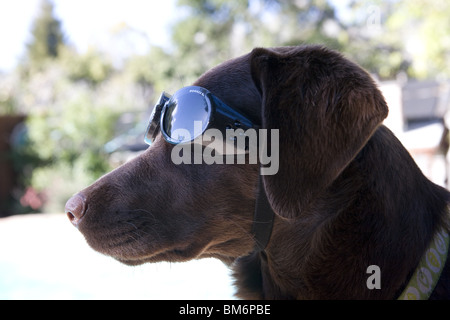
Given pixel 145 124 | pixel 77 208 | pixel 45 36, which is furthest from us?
pixel 45 36

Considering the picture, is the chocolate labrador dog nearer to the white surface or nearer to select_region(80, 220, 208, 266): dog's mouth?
select_region(80, 220, 208, 266): dog's mouth

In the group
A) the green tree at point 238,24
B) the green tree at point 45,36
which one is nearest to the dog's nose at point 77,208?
the green tree at point 238,24

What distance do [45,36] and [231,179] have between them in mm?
57084

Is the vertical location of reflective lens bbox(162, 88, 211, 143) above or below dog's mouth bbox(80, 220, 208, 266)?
above

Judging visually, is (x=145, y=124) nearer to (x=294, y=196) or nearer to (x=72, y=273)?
(x=72, y=273)

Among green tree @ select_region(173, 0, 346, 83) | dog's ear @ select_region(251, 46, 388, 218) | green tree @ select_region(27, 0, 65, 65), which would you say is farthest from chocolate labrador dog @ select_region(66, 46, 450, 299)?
green tree @ select_region(27, 0, 65, 65)

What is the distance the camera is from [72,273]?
838 centimetres

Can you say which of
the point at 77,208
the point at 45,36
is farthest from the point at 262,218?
the point at 45,36

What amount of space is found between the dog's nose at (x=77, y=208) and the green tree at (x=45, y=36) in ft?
175

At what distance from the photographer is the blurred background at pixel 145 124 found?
7809 millimetres

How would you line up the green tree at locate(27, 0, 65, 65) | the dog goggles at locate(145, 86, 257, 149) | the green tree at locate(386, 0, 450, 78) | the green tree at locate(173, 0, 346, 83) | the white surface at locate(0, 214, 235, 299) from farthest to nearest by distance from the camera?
the green tree at locate(27, 0, 65, 65) → the green tree at locate(173, 0, 346, 83) → the green tree at locate(386, 0, 450, 78) → the white surface at locate(0, 214, 235, 299) → the dog goggles at locate(145, 86, 257, 149)

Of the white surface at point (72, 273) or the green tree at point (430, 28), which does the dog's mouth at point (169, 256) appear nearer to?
the white surface at point (72, 273)

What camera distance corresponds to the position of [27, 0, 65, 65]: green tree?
5178cm

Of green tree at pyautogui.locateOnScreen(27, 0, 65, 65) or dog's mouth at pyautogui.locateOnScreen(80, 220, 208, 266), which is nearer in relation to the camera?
dog's mouth at pyautogui.locateOnScreen(80, 220, 208, 266)
